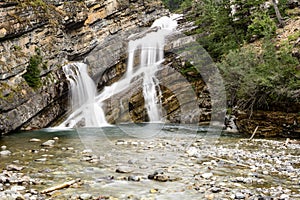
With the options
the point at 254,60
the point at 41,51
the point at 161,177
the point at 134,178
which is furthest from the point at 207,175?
the point at 41,51

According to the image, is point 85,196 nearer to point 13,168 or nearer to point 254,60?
point 13,168

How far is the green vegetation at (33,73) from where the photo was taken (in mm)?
24312

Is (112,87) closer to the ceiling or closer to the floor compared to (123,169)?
closer to the ceiling

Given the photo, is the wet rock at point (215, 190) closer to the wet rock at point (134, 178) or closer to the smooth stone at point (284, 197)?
the smooth stone at point (284, 197)

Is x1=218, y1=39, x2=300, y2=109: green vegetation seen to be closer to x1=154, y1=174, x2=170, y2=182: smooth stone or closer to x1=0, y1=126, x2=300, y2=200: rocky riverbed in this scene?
x1=0, y1=126, x2=300, y2=200: rocky riverbed

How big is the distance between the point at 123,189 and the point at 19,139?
12284mm

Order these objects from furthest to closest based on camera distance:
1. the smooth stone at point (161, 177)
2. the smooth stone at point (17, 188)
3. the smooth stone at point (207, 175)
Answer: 1. the smooth stone at point (207, 175)
2. the smooth stone at point (161, 177)
3. the smooth stone at point (17, 188)

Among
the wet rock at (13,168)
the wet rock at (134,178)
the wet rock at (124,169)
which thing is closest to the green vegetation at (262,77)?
the wet rock at (124,169)

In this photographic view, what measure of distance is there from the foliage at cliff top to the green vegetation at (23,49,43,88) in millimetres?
14595

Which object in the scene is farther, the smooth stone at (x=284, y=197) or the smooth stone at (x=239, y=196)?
the smooth stone at (x=239, y=196)

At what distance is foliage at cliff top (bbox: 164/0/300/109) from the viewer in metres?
17.8

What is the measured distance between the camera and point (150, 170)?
10.4m

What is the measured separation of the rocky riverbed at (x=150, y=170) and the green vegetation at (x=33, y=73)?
28.8 ft

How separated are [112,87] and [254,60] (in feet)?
49.1
